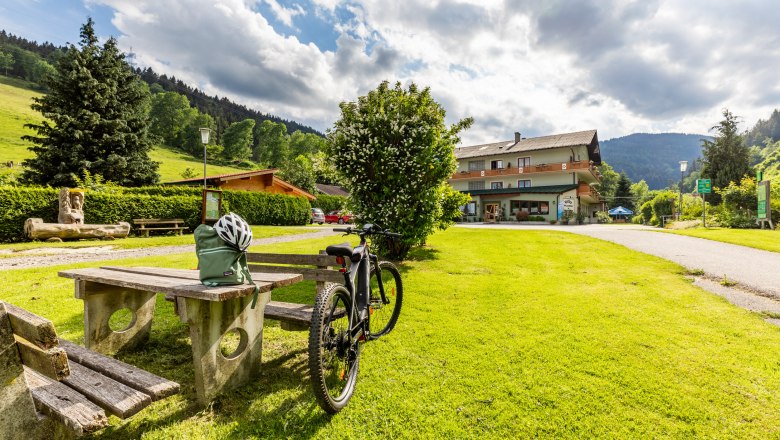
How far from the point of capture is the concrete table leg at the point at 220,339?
9.01 feet

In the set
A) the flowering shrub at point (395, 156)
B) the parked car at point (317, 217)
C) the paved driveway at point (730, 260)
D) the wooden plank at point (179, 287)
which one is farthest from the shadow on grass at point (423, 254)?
the parked car at point (317, 217)

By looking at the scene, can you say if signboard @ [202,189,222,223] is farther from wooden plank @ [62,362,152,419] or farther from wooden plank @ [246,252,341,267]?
wooden plank @ [62,362,152,419]

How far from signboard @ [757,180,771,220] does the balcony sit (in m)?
19.4

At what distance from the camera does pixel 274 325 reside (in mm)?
4875

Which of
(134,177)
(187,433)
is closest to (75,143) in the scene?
(134,177)

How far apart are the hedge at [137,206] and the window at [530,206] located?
2646 cm

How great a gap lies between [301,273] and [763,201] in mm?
27245

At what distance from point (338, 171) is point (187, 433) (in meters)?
7.31

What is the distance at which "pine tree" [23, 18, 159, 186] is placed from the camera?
20297mm

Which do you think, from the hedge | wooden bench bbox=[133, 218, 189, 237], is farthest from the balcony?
wooden bench bbox=[133, 218, 189, 237]

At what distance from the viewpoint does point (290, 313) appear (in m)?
3.62

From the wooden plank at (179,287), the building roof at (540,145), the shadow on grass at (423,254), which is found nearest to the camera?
the wooden plank at (179,287)

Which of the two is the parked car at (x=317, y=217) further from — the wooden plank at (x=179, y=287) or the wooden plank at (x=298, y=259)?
the wooden plank at (x=179, y=287)

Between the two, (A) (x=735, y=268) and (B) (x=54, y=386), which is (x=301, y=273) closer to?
(B) (x=54, y=386)
